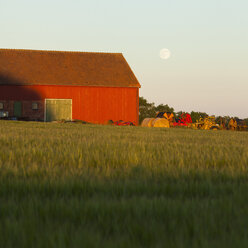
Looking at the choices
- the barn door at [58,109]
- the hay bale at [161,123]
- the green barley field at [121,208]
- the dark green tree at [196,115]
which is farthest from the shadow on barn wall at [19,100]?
the green barley field at [121,208]

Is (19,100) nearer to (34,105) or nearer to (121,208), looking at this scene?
(34,105)

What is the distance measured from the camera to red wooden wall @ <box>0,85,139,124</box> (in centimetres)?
3653

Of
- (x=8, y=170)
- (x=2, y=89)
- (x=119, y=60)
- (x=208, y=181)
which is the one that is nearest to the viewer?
(x=208, y=181)

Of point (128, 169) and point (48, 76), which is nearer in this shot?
point (128, 169)

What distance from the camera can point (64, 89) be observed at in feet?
122

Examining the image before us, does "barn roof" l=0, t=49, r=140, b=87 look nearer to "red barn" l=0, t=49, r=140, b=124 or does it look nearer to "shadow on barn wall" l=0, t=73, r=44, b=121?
"red barn" l=0, t=49, r=140, b=124

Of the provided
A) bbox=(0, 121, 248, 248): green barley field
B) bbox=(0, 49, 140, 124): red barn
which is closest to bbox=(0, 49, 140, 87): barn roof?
bbox=(0, 49, 140, 124): red barn

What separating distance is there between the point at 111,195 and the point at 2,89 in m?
35.0

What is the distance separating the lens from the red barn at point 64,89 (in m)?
36.5

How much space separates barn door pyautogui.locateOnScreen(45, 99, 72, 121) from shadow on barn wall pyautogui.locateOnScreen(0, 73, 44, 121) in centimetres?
65

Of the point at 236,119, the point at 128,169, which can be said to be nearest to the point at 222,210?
the point at 128,169

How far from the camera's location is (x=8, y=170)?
4359 mm

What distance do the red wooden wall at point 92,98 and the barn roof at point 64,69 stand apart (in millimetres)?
570

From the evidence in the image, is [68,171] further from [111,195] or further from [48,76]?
[48,76]
